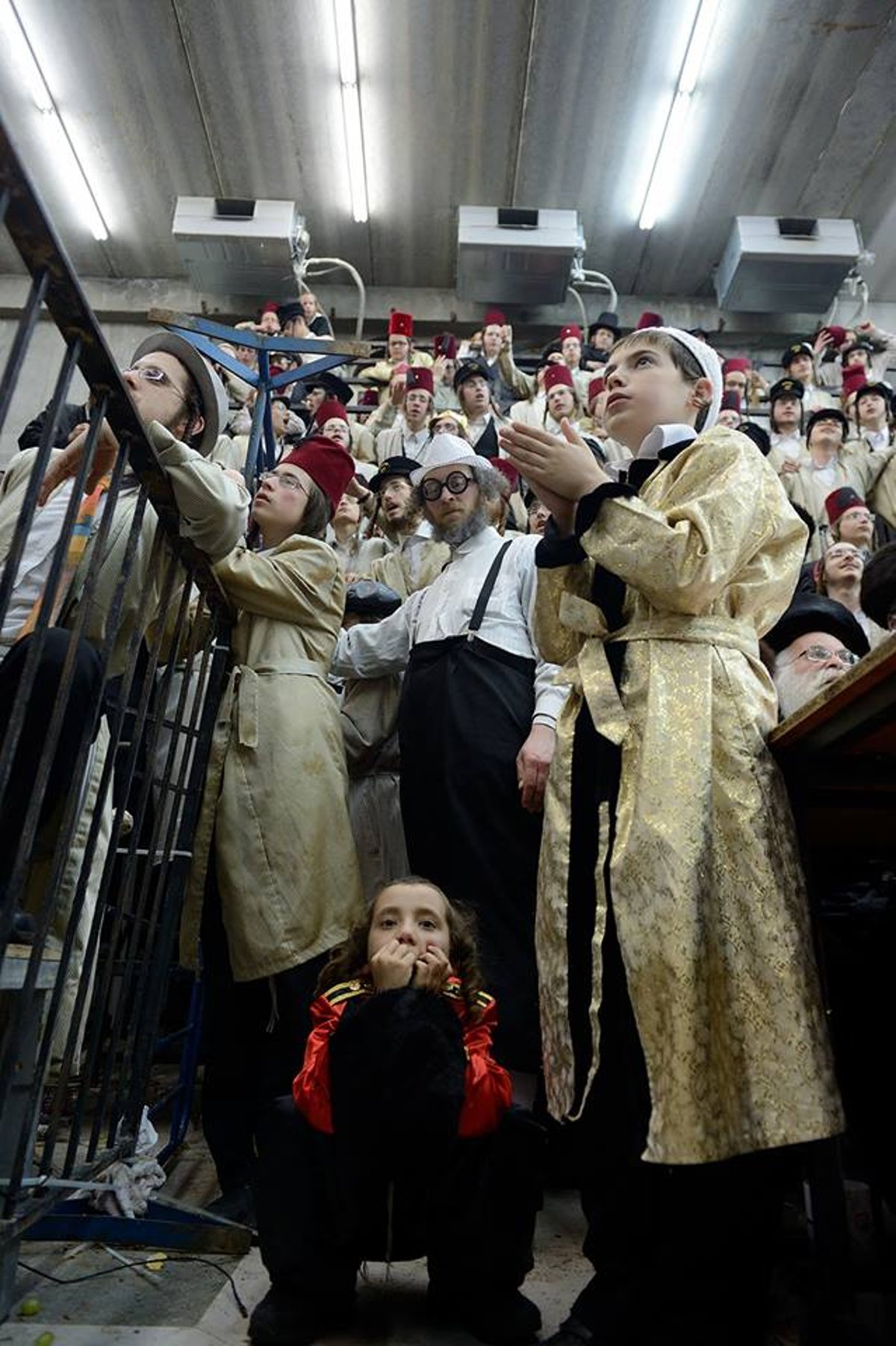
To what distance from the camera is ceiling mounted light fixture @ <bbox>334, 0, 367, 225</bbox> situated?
8.01 metres

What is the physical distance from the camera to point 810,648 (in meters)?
2.36

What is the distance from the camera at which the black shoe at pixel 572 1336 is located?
53.9 inches

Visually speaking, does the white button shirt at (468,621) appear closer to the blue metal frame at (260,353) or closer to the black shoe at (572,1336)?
the black shoe at (572,1336)

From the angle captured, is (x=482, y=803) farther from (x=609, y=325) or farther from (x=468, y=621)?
(x=609, y=325)

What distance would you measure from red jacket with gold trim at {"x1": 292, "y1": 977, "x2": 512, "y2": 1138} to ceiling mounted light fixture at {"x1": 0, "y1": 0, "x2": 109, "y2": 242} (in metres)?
9.50

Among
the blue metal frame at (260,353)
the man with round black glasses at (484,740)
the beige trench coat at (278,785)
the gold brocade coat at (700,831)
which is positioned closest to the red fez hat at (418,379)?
the blue metal frame at (260,353)

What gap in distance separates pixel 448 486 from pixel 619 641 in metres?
1.28

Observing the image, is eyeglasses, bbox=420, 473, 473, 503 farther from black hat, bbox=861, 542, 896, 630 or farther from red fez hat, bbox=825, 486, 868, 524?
red fez hat, bbox=825, 486, 868, 524

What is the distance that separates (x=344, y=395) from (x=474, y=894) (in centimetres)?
611

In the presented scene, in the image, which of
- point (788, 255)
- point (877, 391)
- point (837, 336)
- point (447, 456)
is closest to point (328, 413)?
point (447, 456)

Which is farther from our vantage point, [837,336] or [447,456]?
[837,336]

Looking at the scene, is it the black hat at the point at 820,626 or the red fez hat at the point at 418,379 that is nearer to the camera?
the black hat at the point at 820,626

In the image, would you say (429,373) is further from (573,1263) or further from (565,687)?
(573,1263)

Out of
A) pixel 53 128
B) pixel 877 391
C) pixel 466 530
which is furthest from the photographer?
pixel 53 128
